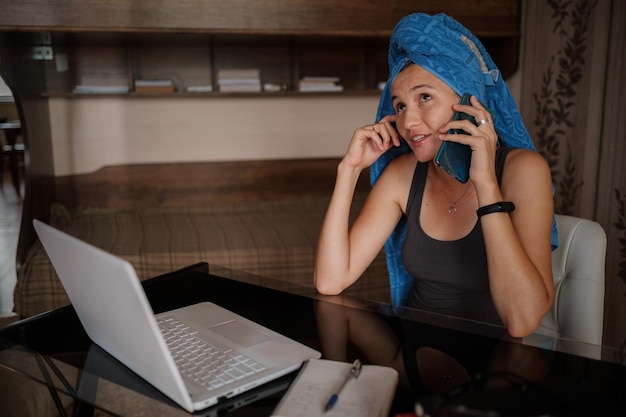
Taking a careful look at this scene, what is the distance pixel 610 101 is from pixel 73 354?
89.0 inches

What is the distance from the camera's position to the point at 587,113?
2549 mm

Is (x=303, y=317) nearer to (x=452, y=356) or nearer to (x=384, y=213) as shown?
(x=452, y=356)

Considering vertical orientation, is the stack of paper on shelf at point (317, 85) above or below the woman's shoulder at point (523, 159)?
above

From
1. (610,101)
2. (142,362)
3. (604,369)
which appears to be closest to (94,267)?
(142,362)

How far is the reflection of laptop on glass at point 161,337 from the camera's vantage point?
77 centimetres

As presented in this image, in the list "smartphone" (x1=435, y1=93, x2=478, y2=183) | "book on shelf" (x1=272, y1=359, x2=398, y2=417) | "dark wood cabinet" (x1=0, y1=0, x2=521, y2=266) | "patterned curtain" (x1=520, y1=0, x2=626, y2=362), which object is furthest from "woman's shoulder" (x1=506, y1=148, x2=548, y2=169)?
"dark wood cabinet" (x1=0, y1=0, x2=521, y2=266)

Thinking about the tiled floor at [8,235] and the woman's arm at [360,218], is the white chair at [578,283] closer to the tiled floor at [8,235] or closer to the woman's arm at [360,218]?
the woman's arm at [360,218]

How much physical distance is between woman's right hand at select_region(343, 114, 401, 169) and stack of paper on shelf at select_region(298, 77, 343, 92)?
1921 mm

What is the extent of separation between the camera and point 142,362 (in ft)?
2.81

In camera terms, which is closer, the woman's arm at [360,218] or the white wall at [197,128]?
the woman's arm at [360,218]

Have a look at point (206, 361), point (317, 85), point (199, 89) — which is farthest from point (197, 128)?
point (206, 361)

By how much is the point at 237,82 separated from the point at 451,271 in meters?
2.27

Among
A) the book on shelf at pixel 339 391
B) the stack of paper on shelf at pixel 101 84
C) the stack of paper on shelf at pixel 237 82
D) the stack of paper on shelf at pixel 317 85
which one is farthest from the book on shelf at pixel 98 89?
the book on shelf at pixel 339 391

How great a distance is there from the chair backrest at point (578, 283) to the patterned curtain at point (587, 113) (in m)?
1.02
